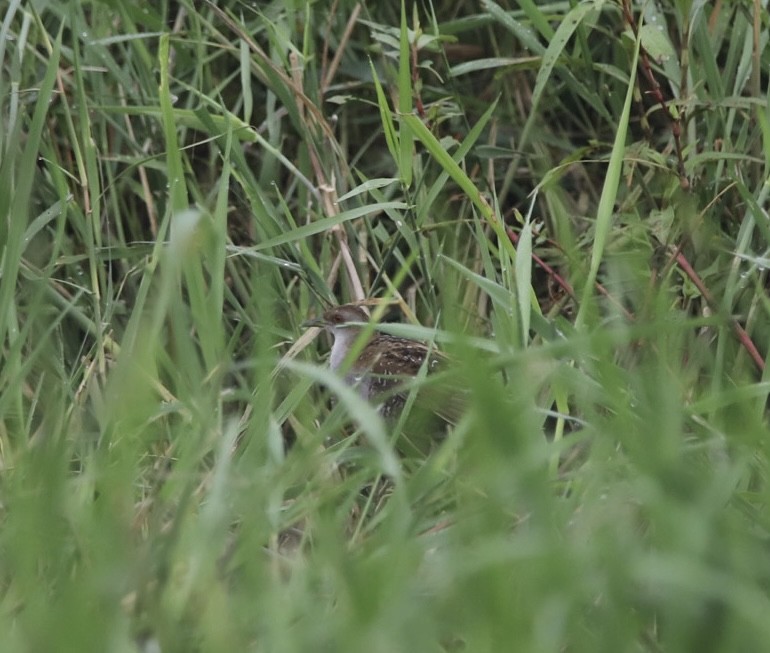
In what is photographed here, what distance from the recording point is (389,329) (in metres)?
3.60

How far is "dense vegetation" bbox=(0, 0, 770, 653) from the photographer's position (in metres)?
2.40

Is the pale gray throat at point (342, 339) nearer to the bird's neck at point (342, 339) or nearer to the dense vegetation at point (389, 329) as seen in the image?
the bird's neck at point (342, 339)

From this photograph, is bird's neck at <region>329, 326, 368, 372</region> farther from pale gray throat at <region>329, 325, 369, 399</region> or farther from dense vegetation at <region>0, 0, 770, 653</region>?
dense vegetation at <region>0, 0, 770, 653</region>

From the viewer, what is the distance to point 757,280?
13.9 feet

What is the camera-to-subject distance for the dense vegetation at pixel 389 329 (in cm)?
240

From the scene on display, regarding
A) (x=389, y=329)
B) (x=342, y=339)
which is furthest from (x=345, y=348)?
(x=389, y=329)

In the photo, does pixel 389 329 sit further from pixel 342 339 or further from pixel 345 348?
pixel 345 348

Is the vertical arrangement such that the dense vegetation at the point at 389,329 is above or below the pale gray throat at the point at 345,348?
above

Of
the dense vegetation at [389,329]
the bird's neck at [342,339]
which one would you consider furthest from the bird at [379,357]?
the dense vegetation at [389,329]

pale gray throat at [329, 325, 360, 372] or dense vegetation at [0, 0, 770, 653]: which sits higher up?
dense vegetation at [0, 0, 770, 653]

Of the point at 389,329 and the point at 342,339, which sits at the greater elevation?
the point at 389,329

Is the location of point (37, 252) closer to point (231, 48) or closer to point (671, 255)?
point (231, 48)

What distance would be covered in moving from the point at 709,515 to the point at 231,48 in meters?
2.87

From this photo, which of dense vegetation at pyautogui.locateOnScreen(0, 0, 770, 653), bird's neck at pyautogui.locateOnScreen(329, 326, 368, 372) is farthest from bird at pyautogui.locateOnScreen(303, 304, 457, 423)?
dense vegetation at pyautogui.locateOnScreen(0, 0, 770, 653)
